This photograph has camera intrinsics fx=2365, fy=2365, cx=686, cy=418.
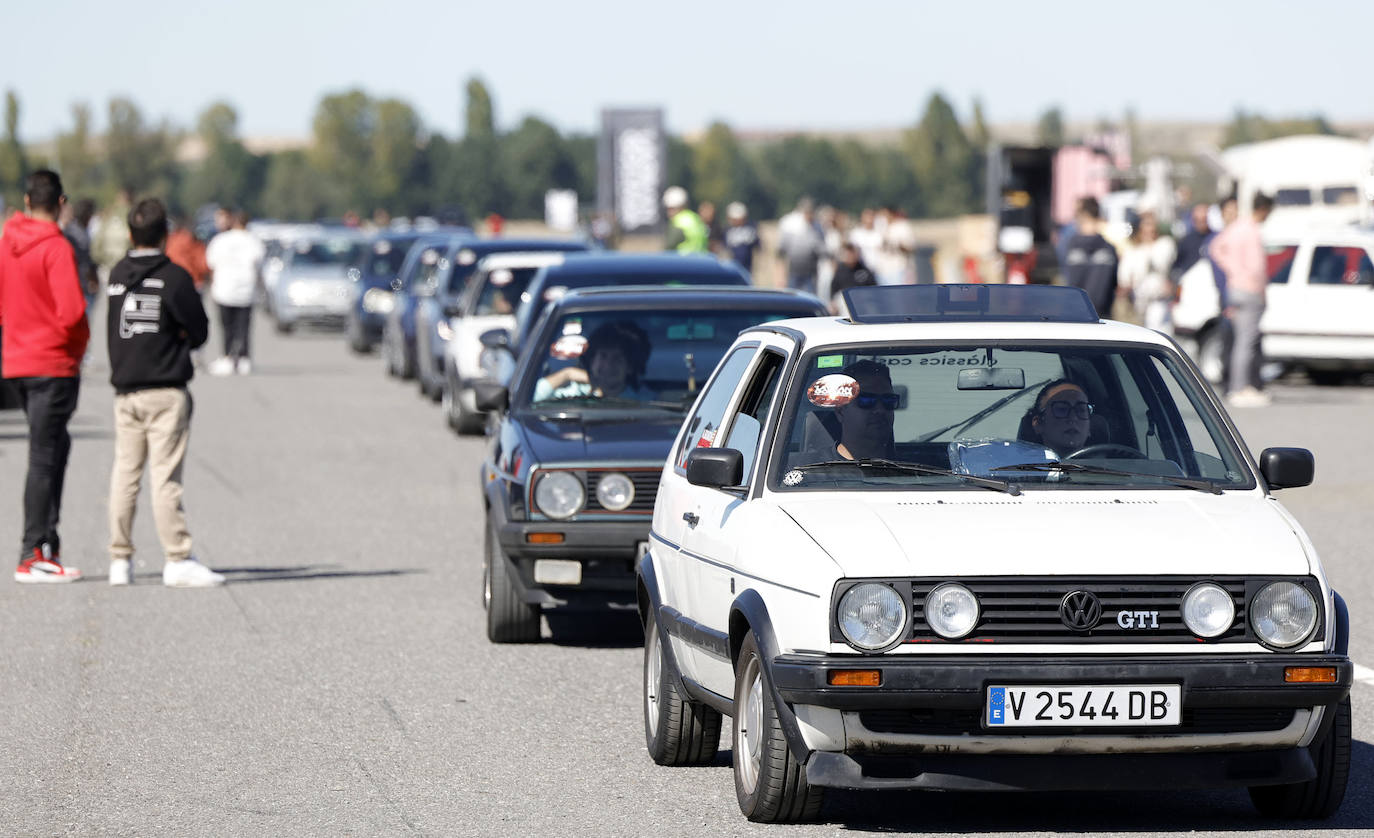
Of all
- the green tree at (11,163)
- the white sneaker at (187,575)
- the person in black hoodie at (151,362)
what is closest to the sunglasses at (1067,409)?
the person in black hoodie at (151,362)

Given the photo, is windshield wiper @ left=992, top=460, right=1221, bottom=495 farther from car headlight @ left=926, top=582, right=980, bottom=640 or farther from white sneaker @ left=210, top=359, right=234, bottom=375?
white sneaker @ left=210, top=359, right=234, bottom=375

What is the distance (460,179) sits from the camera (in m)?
154

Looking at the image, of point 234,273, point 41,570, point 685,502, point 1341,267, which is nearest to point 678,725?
point 685,502

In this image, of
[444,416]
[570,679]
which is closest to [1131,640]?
[570,679]

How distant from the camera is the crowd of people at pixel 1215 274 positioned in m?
20.2

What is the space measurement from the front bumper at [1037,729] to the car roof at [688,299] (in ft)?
16.7

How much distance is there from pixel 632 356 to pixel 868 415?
4.04 metres

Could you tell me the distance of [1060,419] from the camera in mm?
6887

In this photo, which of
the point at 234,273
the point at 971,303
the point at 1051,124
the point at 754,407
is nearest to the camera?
the point at 754,407

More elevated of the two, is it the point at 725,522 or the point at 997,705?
the point at 725,522

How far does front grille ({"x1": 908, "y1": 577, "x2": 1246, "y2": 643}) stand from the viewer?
584cm

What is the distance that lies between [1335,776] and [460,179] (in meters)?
150

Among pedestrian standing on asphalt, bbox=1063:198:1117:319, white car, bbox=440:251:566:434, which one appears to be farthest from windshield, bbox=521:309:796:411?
pedestrian standing on asphalt, bbox=1063:198:1117:319

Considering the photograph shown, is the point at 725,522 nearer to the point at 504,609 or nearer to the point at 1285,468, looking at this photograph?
the point at 1285,468
